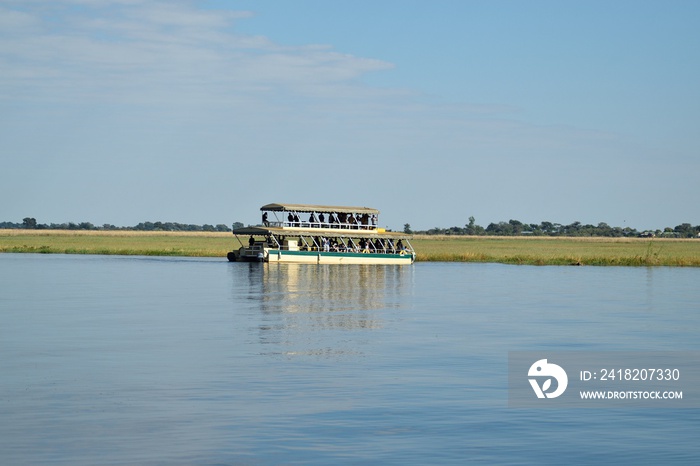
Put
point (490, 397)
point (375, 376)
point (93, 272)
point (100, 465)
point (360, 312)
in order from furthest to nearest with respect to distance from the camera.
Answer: point (93, 272) → point (360, 312) → point (375, 376) → point (490, 397) → point (100, 465)

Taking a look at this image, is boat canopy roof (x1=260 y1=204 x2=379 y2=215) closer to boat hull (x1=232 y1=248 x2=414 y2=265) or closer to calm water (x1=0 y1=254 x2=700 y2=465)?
boat hull (x1=232 y1=248 x2=414 y2=265)

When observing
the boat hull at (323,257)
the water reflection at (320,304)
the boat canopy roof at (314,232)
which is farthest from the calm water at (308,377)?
the boat hull at (323,257)

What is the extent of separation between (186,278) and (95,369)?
40.0 m

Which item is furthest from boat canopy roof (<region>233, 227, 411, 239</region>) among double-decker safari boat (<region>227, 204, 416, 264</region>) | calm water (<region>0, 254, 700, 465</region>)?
calm water (<region>0, 254, 700, 465</region>)

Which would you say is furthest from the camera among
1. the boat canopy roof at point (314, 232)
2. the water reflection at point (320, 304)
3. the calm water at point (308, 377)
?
the boat canopy roof at point (314, 232)

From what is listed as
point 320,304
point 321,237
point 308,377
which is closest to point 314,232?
point 321,237

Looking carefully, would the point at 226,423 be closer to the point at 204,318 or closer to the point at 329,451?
the point at 329,451

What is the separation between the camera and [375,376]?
24531 mm

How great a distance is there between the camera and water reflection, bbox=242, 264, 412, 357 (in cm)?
3109

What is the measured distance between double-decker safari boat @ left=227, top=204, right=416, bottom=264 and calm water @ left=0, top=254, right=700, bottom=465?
34.3 meters

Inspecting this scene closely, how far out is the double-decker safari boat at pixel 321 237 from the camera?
87.8 metres

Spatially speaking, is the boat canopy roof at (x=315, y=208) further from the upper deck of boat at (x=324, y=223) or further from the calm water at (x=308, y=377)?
the calm water at (x=308, y=377)

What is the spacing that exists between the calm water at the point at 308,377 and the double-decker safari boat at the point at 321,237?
34.3 meters

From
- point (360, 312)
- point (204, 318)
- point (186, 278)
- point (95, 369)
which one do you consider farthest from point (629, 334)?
point (186, 278)
